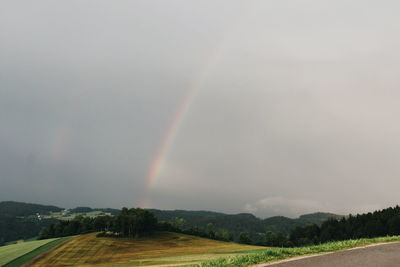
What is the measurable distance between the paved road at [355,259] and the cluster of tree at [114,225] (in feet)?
408

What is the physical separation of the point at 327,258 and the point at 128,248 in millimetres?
91848

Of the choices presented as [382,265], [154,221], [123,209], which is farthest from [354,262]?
[123,209]

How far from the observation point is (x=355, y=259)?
14875mm

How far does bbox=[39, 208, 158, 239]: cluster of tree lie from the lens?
427ft

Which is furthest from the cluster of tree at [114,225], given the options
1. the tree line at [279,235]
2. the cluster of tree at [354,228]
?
the cluster of tree at [354,228]

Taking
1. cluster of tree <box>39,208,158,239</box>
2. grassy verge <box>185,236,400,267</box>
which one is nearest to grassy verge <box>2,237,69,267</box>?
cluster of tree <box>39,208,158,239</box>

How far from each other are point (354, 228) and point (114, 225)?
332 feet

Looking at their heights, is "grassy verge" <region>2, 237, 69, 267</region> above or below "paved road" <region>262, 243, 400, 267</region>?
below

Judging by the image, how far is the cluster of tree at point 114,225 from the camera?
130m

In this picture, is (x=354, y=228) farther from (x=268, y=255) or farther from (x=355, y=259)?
(x=268, y=255)

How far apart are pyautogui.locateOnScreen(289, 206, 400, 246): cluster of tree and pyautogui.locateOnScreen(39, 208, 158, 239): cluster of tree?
72.4 meters

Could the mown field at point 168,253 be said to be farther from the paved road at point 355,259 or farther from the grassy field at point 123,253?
the paved road at point 355,259

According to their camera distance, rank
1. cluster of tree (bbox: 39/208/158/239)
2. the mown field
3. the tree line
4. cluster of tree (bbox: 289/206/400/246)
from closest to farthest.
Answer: the mown field → cluster of tree (bbox: 289/206/400/246) → the tree line → cluster of tree (bbox: 39/208/158/239)

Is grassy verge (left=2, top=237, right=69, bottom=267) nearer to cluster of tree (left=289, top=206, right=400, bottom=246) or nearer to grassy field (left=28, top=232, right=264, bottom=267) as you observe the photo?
grassy field (left=28, top=232, right=264, bottom=267)
